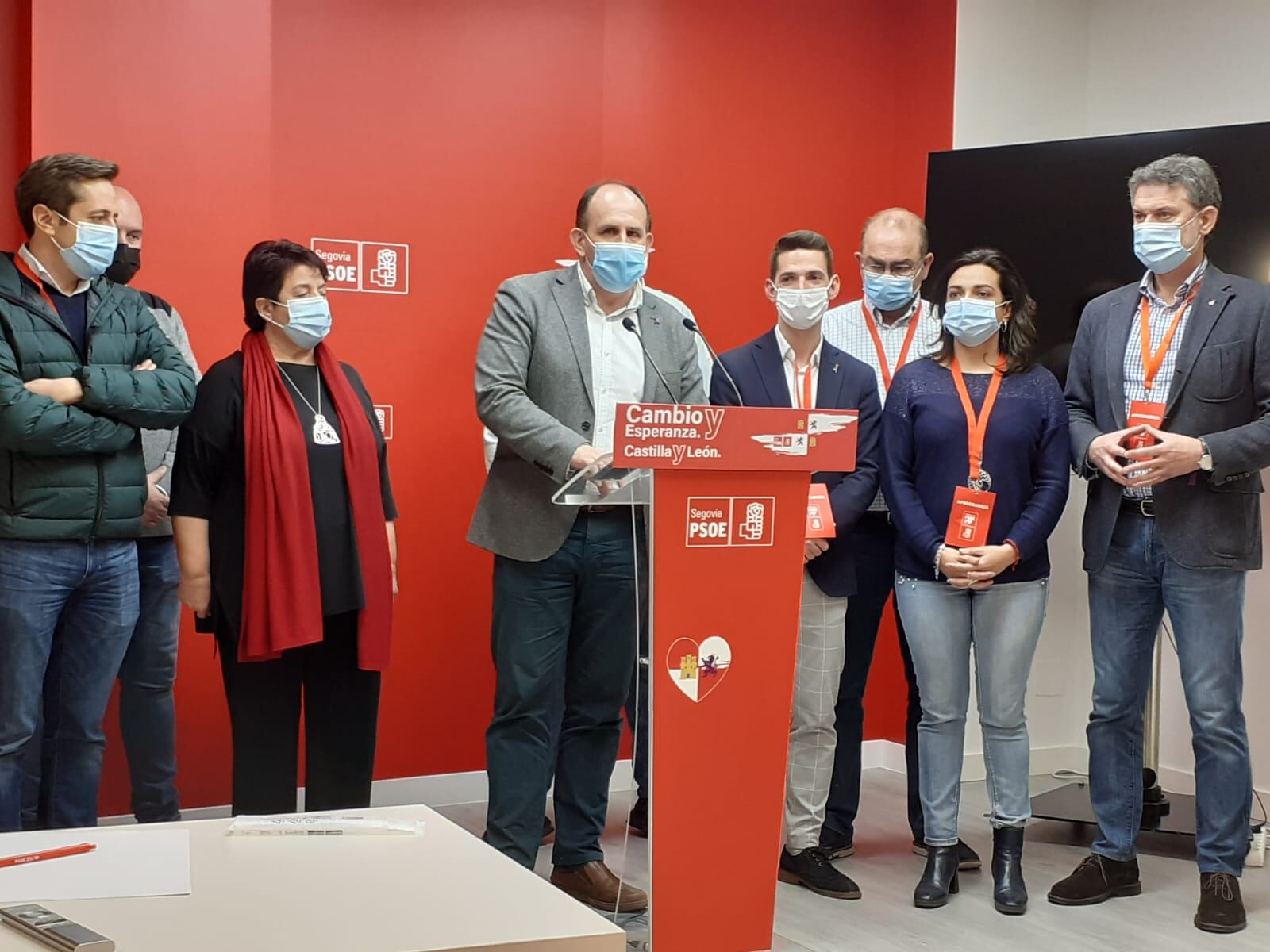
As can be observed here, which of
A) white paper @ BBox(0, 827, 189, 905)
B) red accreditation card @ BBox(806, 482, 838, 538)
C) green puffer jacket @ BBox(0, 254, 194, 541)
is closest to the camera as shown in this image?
white paper @ BBox(0, 827, 189, 905)

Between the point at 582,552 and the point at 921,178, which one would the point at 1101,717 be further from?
the point at 921,178

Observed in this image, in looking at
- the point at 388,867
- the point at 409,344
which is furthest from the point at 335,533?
the point at 388,867

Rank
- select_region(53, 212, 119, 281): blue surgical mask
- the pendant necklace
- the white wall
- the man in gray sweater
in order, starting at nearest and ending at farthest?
select_region(53, 212, 119, 281): blue surgical mask, the pendant necklace, the man in gray sweater, the white wall

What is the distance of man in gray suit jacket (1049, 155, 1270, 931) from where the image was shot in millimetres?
3447

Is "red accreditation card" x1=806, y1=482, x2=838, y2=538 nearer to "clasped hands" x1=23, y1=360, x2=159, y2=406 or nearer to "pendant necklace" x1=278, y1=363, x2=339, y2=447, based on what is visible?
"pendant necklace" x1=278, y1=363, x2=339, y2=447

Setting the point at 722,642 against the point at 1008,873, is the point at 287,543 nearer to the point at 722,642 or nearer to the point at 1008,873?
the point at 722,642

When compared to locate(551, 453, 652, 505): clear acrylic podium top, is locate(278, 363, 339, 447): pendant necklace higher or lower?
higher

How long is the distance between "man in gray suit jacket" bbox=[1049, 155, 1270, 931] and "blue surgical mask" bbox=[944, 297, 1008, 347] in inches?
12.7

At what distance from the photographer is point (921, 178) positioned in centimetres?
529

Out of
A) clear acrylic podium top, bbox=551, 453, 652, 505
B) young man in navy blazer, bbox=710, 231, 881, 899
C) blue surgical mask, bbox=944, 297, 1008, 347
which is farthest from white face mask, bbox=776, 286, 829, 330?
clear acrylic podium top, bbox=551, 453, 652, 505

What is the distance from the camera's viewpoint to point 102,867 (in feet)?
4.61

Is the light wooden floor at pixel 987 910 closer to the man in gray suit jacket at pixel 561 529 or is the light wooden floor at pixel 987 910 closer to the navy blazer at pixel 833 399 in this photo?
the man in gray suit jacket at pixel 561 529

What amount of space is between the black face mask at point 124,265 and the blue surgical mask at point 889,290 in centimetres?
205

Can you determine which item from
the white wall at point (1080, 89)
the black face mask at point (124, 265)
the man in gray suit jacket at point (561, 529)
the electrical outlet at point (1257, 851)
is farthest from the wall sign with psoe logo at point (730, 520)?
the white wall at point (1080, 89)
